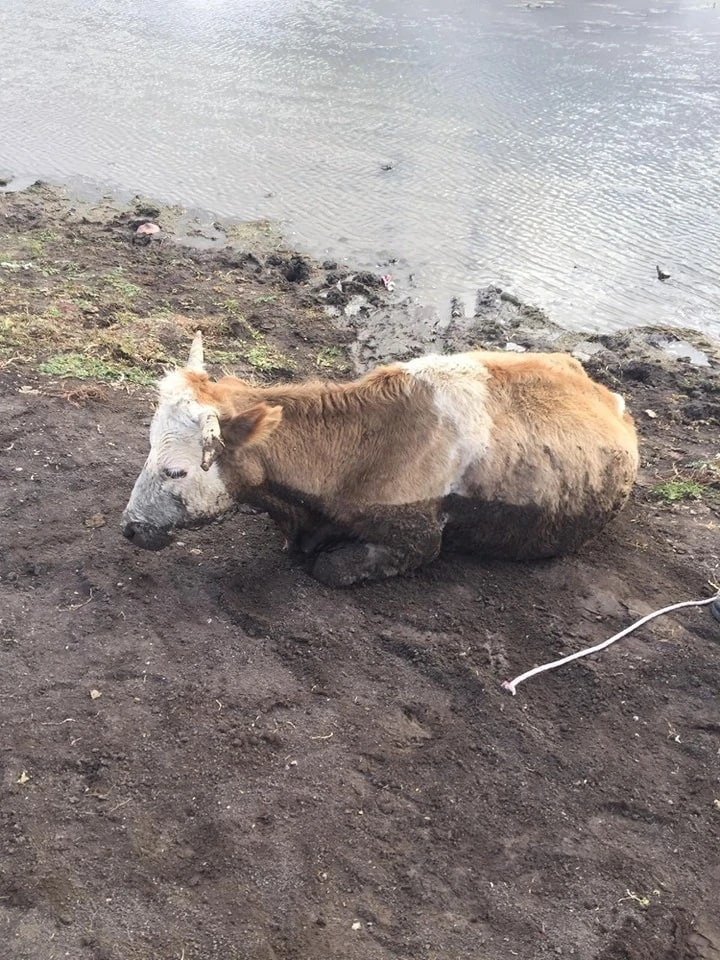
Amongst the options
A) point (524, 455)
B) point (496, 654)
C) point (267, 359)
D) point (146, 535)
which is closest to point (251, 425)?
point (146, 535)

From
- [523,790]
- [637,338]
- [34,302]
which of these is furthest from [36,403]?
[637,338]

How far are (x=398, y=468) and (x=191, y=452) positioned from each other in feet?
4.95

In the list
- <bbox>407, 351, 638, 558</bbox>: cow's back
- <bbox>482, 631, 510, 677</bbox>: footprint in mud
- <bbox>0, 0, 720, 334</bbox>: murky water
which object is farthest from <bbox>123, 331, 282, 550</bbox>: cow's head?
<bbox>0, 0, 720, 334</bbox>: murky water

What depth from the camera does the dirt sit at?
4168 mm

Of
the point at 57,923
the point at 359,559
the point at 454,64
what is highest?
the point at 454,64

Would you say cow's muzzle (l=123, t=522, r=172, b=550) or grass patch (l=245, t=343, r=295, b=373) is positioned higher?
cow's muzzle (l=123, t=522, r=172, b=550)

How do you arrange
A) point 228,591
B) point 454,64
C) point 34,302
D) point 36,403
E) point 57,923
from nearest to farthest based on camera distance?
1. point 57,923
2. point 228,591
3. point 36,403
4. point 34,302
5. point 454,64

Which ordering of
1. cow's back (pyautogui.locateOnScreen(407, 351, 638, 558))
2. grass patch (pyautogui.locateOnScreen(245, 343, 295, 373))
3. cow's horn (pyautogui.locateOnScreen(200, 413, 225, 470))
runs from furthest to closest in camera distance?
grass patch (pyautogui.locateOnScreen(245, 343, 295, 373)), cow's back (pyautogui.locateOnScreen(407, 351, 638, 558)), cow's horn (pyautogui.locateOnScreen(200, 413, 225, 470))

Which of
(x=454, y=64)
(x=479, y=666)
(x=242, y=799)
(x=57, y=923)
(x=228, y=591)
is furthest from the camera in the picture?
(x=454, y=64)

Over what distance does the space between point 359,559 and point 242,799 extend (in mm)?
2013

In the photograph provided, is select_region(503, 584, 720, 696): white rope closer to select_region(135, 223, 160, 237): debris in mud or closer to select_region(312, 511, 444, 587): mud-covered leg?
select_region(312, 511, 444, 587): mud-covered leg

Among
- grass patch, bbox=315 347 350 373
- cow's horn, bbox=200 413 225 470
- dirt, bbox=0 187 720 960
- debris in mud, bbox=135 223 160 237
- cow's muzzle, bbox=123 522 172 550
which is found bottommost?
dirt, bbox=0 187 720 960

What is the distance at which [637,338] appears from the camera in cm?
1046

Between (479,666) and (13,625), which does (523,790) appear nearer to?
(479,666)
